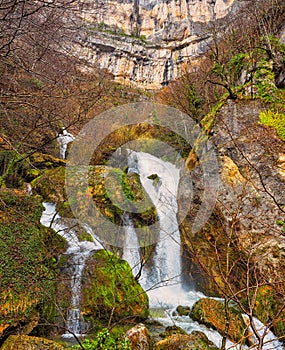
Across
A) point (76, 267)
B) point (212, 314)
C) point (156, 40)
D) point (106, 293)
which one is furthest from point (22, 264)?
point (156, 40)

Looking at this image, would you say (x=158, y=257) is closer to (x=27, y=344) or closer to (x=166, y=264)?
(x=166, y=264)

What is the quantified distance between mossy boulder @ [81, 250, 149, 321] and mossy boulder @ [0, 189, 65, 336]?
102 cm

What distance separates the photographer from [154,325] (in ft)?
19.4

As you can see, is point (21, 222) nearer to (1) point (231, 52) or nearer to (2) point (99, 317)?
(2) point (99, 317)

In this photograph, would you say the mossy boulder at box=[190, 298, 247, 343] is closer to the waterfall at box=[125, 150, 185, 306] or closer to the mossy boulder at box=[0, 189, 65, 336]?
the waterfall at box=[125, 150, 185, 306]

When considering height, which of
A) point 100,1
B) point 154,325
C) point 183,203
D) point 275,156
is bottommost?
point 154,325

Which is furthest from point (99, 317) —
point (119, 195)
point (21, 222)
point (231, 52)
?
point (231, 52)

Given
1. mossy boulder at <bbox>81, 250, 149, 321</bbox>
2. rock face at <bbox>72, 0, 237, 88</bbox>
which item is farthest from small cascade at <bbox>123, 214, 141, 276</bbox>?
rock face at <bbox>72, 0, 237, 88</bbox>

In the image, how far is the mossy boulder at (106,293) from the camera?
5441 millimetres

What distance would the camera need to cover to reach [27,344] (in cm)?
325

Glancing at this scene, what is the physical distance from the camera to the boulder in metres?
4.16

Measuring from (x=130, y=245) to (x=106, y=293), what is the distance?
11.1 feet

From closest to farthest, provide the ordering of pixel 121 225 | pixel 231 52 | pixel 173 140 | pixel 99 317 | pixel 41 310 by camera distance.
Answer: pixel 41 310 → pixel 99 317 → pixel 121 225 → pixel 231 52 → pixel 173 140

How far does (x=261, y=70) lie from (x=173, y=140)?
8.67 metres
